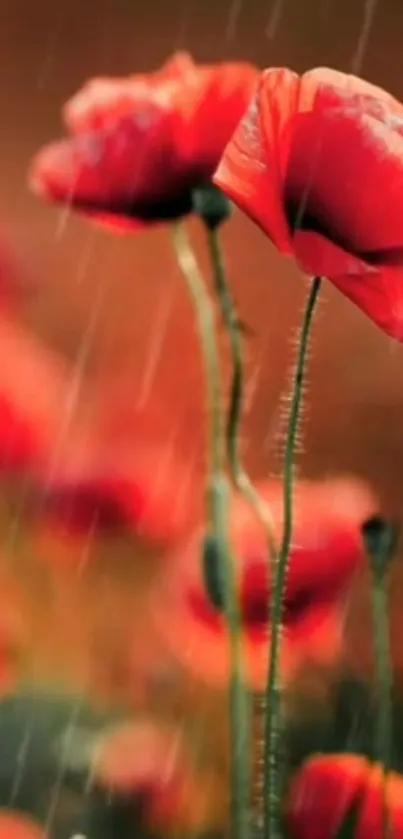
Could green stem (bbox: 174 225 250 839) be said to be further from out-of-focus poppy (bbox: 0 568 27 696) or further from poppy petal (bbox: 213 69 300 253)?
out-of-focus poppy (bbox: 0 568 27 696)

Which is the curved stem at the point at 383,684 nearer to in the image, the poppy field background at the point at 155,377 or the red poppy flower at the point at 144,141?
the poppy field background at the point at 155,377

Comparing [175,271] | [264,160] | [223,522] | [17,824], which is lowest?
[17,824]

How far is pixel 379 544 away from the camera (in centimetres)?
108

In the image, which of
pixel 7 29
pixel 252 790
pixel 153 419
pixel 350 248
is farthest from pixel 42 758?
pixel 7 29

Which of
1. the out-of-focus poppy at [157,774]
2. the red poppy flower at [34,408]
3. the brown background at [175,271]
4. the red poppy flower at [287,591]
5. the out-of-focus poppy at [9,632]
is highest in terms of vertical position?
the brown background at [175,271]

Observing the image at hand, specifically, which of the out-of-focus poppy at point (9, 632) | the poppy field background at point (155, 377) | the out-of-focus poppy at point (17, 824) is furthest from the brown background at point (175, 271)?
the out-of-focus poppy at point (17, 824)

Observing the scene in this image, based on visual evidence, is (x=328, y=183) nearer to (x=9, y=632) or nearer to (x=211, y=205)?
(x=211, y=205)

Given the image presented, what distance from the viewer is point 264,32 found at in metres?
1.12

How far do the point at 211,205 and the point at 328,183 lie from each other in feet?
0.33

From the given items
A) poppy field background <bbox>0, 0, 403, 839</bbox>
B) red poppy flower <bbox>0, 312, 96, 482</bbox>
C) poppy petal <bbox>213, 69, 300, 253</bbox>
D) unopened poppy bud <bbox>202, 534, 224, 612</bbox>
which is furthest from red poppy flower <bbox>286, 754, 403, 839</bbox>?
poppy petal <bbox>213, 69, 300, 253</bbox>

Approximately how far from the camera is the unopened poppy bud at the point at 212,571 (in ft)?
3.50

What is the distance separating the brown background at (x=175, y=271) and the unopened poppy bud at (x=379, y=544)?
3 cm

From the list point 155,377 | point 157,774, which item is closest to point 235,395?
point 155,377

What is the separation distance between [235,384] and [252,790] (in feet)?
1.09
